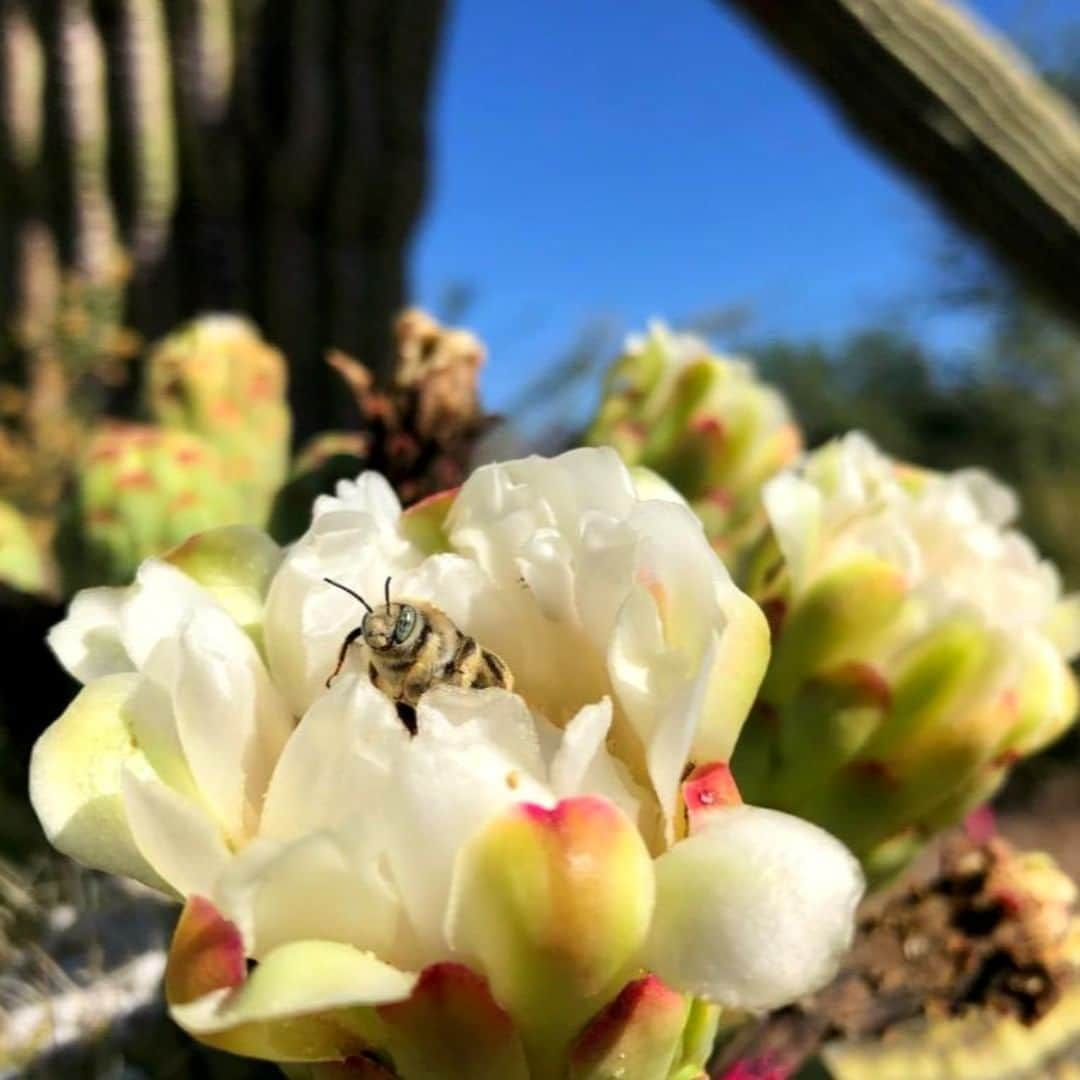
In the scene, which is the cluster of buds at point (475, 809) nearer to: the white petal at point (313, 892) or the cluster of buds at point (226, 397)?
the white petal at point (313, 892)

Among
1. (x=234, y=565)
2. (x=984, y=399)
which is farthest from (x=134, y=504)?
(x=984, y=399)

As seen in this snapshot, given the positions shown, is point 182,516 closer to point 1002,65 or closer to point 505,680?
point 505,680

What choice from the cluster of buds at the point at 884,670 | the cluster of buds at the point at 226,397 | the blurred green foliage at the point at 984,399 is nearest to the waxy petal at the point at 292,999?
the cluster of buds at the point at 884,670

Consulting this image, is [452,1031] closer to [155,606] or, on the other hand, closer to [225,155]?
[155,606]

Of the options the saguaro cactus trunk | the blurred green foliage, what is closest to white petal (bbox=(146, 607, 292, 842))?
the saguaro cactus trunk

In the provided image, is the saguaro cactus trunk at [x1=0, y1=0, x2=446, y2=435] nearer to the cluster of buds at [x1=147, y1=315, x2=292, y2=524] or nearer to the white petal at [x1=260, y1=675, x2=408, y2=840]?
the cluster of buds at [x1=147, y1=315, x2=292, y2=524]

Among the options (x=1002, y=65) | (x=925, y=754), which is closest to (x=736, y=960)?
(x=925, y=754)
